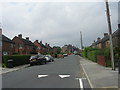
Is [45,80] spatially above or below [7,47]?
below

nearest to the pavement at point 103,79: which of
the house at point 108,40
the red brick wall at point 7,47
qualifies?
the house at point 108,40

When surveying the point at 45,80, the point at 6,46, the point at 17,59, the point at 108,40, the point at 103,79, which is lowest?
the point at 45,80

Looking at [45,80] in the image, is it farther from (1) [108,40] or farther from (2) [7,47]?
(1) [108,40]

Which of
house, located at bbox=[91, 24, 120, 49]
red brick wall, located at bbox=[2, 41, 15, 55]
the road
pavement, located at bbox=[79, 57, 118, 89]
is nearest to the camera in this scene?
pavement, located at bbox=[79, 57, 118, 89]

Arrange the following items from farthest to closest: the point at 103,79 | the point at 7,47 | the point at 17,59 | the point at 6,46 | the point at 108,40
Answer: the point at 108,40 < the point at 7,47 < the point at 6,46 < the point at 17,59 < the point at 103,79

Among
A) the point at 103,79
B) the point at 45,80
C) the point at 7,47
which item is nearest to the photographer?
the point at 103,79

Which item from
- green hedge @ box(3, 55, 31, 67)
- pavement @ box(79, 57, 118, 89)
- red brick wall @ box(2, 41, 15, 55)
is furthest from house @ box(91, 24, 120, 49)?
red brick wall @ box(2, 41, 15, 55)

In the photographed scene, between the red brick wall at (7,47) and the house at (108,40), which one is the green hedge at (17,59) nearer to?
the house at (108,40)

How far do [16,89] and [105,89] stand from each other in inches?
147

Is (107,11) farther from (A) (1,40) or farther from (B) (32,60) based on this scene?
(A) (1,40)

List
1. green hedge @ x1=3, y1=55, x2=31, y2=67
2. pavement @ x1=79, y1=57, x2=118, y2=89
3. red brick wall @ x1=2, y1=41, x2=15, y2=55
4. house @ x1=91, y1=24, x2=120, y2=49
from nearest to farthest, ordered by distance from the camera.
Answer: pavement @ x1=79, y1=57, x2=118, y2=89 → house @ x1=91, y1=24, x2=120, y2=49 → green hedge @ x1=3, y1=55, x2=31, y2=67 → red brick wall @ x1=2, y1=41, x2=15, y2=55

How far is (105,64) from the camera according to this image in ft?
58.9

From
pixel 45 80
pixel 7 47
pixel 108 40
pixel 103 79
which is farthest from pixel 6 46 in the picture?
pixel 103 79

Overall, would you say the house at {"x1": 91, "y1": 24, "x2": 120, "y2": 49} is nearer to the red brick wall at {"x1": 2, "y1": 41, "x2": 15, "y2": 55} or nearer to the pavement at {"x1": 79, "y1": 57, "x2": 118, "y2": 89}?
the pavement at {"x1": 79, "y1": 57, "x2": 118, "y2": 89}
